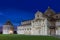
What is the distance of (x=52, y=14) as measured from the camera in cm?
6494

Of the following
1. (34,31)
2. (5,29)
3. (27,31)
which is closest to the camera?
(34,31)

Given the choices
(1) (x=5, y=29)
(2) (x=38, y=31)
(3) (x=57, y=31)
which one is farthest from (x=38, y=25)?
(1) (x=5, y=29)

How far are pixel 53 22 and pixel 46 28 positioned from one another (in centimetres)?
359

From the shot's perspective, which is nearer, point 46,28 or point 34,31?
point 46,28

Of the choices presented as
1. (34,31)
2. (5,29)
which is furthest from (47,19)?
(5,29)

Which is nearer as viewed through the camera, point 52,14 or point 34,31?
point 34,31

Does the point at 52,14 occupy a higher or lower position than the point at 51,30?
higher

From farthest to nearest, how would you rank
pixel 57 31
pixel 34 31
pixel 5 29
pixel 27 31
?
pixel 5 29 → pixel 27 31 → pixel 34 31 → pixel 57 31

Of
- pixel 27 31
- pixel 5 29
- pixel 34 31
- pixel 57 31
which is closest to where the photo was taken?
pixel 57 31

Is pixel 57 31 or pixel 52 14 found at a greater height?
pixel 52 14

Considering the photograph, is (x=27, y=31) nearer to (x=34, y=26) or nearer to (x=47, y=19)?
(x=34, y=26)

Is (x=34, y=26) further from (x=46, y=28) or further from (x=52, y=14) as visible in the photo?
(x=52, y=14)

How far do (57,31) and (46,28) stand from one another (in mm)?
3423

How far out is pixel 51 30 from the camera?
2211 inches
